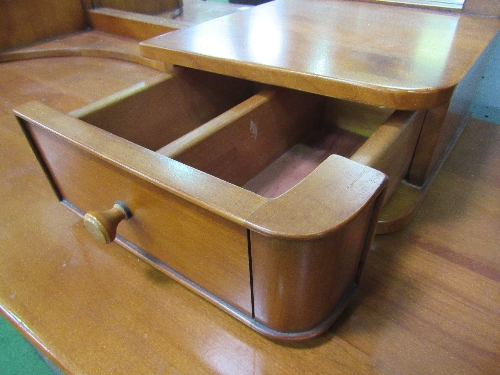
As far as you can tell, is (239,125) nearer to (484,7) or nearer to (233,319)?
(233,319)

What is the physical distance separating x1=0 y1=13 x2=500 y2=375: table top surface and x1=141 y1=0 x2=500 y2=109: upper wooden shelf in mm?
221

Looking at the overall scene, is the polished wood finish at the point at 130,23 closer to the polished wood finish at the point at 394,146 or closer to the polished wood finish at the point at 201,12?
the polished wood finish at the point at 201,12

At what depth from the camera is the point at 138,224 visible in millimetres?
485

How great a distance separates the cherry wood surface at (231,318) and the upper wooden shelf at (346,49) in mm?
221

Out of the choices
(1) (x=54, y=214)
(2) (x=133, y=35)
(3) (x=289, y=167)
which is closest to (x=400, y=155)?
(3) (x=289, y=167)

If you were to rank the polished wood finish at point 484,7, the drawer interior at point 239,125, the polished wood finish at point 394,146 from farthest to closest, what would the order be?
the polished wood finish at point 484,7 < the drawer interior at point 239,125 < the polished wood finish at point 394,146

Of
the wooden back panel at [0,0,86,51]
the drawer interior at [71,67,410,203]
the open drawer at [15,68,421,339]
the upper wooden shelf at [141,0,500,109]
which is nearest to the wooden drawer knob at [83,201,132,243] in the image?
the open drawer at [15,68,421,339]

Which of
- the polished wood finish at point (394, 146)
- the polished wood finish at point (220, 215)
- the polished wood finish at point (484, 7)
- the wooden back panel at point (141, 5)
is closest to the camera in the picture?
the polished wood finish at point (220, 215)

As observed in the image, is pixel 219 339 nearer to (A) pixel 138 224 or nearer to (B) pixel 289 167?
(A) pixel 138 224

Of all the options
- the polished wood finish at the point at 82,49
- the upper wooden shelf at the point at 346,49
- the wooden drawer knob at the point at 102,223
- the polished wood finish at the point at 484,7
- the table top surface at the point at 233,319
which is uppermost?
the polished wood finish at the point at 484,7

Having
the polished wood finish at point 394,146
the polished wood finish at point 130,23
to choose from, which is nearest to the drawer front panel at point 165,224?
the polished wood finish at point 394,146

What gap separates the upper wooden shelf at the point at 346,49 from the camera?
490mm

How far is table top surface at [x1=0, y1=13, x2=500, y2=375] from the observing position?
1.36 ft

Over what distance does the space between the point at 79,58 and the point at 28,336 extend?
872 millimetres
